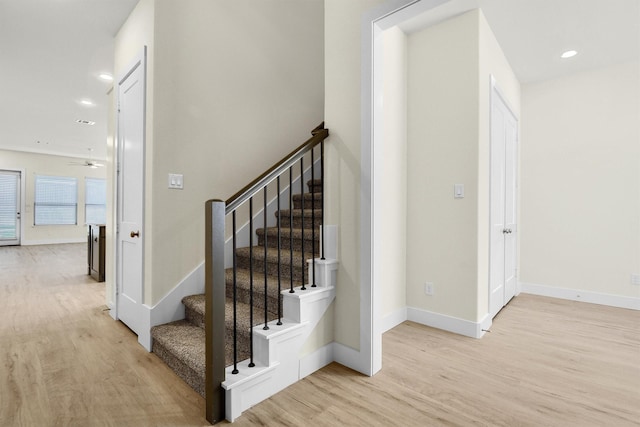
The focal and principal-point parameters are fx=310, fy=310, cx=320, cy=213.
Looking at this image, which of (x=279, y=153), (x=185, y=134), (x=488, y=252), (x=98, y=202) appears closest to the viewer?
(x=185, y=134)

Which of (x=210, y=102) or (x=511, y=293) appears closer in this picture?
(x=210, y=102)

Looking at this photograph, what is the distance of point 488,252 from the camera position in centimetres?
283

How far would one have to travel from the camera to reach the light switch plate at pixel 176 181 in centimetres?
241

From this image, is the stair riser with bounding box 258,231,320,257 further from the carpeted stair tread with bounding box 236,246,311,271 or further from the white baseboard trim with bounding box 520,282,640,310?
the white baseboard trim with bounding box 520,282,640,310

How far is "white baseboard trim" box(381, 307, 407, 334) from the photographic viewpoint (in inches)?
107

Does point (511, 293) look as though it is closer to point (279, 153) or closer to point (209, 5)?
point (279, 153)

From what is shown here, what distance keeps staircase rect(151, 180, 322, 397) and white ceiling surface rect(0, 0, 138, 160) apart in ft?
7.89

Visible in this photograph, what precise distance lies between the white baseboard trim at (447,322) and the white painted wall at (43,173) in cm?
1101

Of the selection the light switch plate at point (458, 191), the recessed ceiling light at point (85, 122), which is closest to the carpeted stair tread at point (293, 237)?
the light switch plate at point (458, 191)

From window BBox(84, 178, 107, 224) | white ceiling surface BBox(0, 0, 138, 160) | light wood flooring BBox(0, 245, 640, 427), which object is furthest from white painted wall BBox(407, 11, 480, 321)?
window BBox(84, 178, 107, 224)

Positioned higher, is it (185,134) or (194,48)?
(194,48)

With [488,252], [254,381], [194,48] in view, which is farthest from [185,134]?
[488,252]

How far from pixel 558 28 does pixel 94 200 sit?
12.2m

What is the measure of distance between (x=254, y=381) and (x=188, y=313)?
1.08 metres
